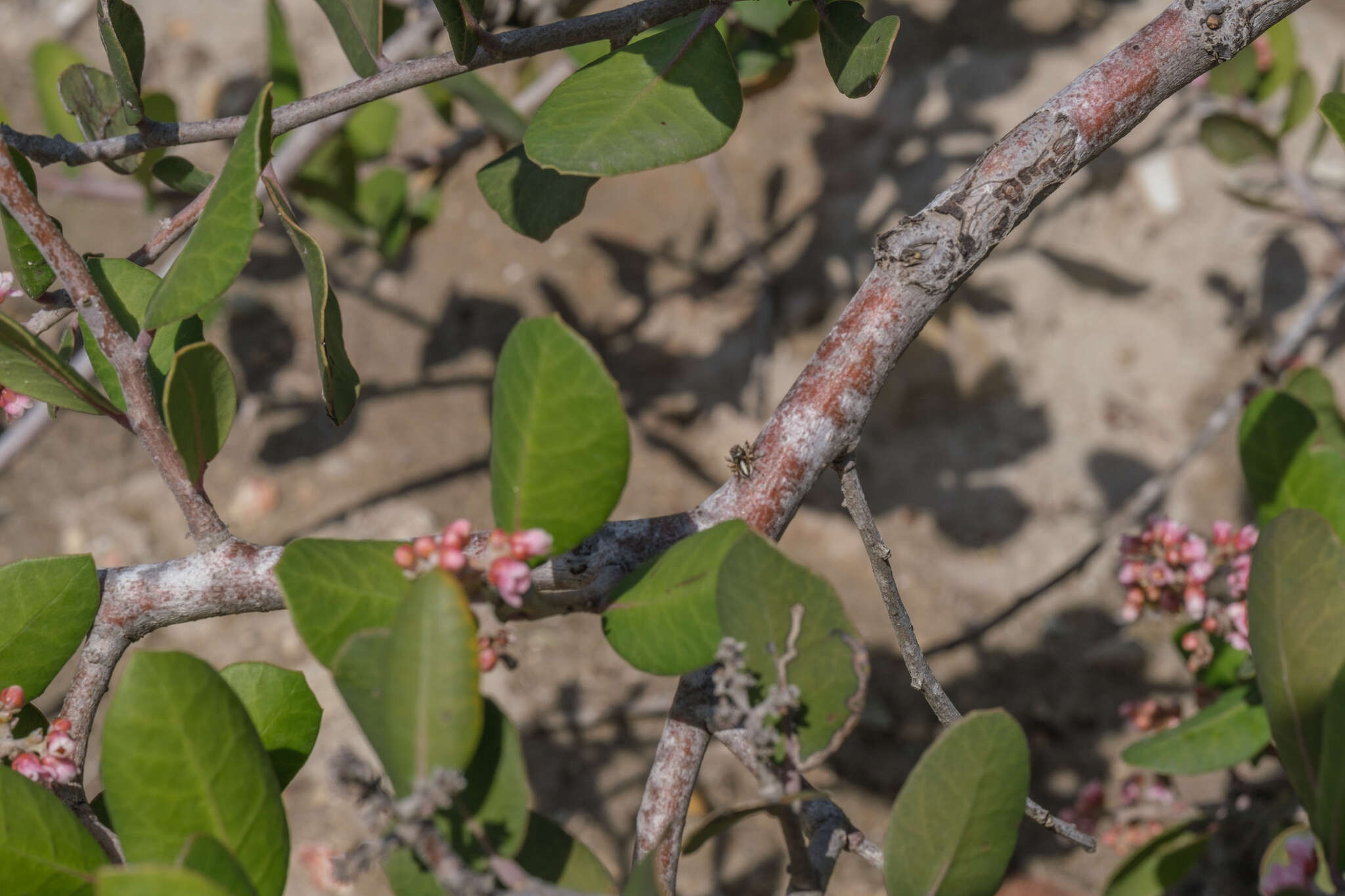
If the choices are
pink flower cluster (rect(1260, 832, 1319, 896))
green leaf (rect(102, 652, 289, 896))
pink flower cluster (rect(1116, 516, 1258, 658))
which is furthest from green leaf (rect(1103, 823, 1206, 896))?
green leaf (rect(102, 652, 289, 896))

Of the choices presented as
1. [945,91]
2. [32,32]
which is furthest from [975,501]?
[32,32]

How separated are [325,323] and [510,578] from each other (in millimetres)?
325

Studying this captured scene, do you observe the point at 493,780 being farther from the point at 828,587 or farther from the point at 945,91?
the point at 945,91

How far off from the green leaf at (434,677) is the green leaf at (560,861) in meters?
0.15

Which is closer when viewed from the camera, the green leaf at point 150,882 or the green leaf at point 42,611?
the green leaf at point 150,882

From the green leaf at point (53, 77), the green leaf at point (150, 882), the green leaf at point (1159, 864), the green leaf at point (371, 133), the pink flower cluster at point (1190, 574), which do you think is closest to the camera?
the green leaf at point (150, 882)

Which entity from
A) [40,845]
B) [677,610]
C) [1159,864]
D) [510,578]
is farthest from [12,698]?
[1159,864]

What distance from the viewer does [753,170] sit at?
8.32 ft

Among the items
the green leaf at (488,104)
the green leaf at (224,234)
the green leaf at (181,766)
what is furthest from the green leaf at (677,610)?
the green leaf at (488,104)

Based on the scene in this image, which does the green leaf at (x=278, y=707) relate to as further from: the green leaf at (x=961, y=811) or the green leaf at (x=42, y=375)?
the green leaf at (x=961, y=811)

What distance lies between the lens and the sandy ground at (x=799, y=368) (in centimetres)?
202

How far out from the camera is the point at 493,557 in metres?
0.72

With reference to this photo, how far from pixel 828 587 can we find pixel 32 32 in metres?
3.18

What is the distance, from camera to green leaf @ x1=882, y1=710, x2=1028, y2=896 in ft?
2.27
